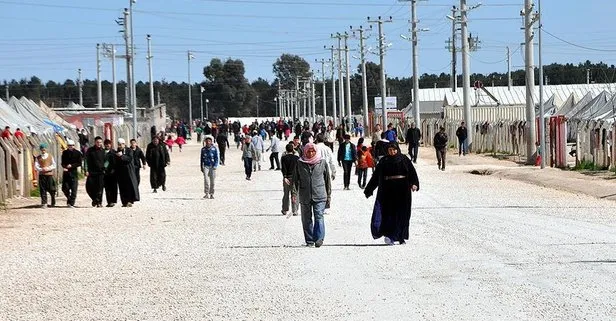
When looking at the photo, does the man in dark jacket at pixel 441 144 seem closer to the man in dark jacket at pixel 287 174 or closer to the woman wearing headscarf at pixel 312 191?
the man in dark jacket at pixel 287 174

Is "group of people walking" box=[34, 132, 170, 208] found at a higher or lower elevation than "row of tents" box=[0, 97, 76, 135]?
lower

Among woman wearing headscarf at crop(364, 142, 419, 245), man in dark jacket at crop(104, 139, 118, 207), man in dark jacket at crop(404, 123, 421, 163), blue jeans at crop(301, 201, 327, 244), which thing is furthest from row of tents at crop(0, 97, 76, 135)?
woman wearing headscarf at crop(364, 142, 419, 245)

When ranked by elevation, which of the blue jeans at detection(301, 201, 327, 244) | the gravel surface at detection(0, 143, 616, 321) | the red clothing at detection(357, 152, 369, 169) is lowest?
the gravel surface at detection(0, 143, 616, 321)

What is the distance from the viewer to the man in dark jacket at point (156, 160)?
31.0 metres

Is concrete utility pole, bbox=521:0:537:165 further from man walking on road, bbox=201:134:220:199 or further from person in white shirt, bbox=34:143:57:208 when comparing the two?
person in white shirt, bbox=34:143:57:208

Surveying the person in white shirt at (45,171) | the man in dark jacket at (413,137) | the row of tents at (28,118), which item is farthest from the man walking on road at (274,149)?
the person in white shirt at (45,171)

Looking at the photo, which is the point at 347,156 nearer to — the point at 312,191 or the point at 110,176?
the point at 110,176

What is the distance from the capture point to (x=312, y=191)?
16234 millimetres

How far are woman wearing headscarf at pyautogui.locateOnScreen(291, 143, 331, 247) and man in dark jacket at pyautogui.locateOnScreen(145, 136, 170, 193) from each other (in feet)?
49.0

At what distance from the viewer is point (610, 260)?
13.4m

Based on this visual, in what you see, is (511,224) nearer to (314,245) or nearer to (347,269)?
(314,245)

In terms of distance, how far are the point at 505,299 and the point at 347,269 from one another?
308cm

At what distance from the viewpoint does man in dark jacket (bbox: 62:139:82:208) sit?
26250 millimetres

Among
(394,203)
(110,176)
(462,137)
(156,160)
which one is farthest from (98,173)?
(462,137)
